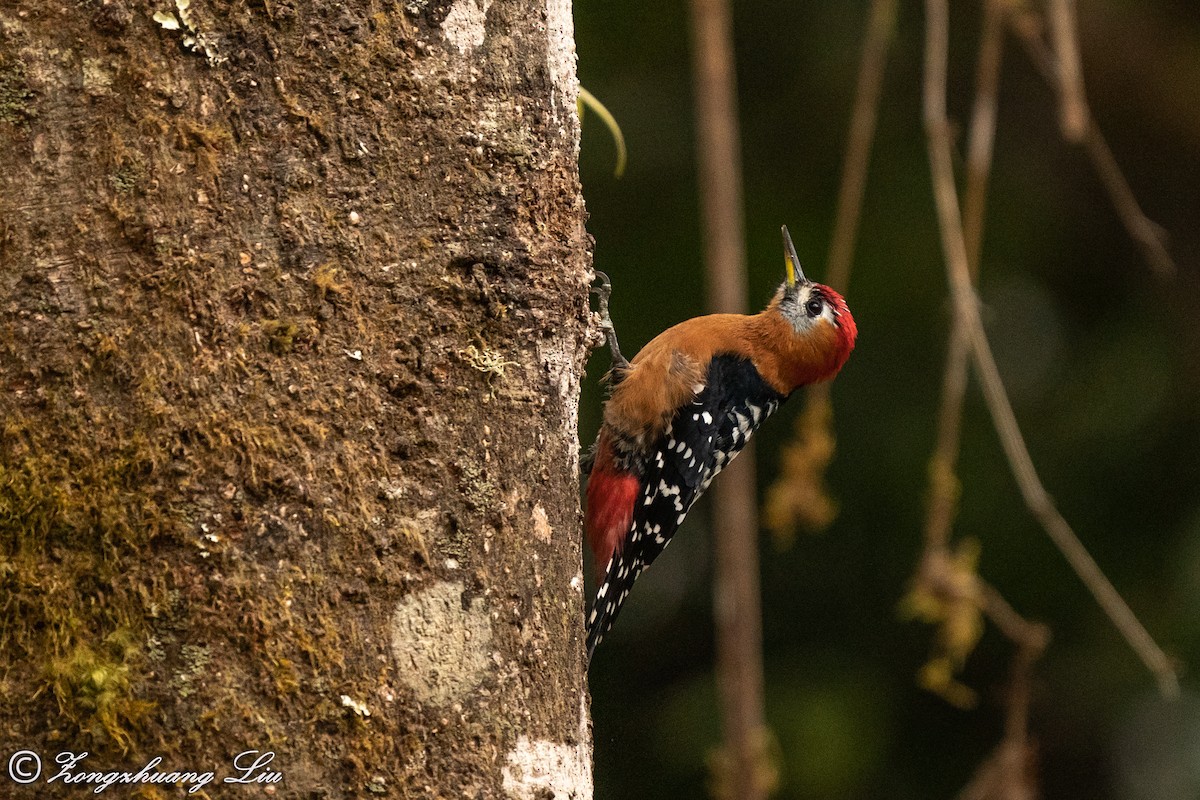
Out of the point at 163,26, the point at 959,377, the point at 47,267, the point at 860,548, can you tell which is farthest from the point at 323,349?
the point at 860,548

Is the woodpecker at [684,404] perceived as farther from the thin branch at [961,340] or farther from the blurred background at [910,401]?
the blurred background at [910,401]

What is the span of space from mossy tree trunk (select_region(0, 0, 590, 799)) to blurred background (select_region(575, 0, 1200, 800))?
12.3ft

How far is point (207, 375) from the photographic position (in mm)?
1838

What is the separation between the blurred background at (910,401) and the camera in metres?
5.96

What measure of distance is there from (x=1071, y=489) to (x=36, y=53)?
5324mm

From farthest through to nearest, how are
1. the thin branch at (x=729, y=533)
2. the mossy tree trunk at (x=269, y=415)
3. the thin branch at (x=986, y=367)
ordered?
the thin branch at (x=729, y=533) < the thin branch at (x=986, y=367) < the mossy tree trunk at (x=269, y=415)

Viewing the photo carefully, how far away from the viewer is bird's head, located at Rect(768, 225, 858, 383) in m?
4.71

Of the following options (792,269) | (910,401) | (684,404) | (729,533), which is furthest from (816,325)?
(910,401)

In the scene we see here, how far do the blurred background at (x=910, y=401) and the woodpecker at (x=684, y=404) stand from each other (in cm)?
100

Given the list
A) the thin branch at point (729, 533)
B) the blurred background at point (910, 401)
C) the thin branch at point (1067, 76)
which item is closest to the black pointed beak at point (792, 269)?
the blurred background at point (910, 401)

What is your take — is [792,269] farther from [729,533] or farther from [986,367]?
[986,367]

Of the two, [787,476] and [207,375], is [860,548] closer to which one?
[787,476]

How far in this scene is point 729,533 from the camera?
12.1 feet

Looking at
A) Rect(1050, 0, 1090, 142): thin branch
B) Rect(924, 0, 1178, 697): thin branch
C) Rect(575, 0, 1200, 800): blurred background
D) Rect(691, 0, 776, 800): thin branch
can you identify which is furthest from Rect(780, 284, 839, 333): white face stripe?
Rect(1050, 0, 1090, 142): thin branch
